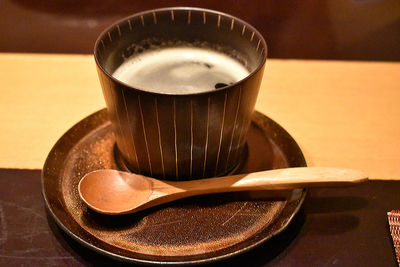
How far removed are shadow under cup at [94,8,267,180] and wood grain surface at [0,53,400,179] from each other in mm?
198

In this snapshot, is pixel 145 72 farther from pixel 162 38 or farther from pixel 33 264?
pixel 33 264

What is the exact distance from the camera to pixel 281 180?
623 mm

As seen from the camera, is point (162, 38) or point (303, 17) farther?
point (303, 17)

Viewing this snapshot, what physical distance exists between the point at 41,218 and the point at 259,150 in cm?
38

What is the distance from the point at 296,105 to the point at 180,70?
0.31 meters

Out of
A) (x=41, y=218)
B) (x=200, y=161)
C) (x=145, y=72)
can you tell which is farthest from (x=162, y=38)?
(x=41, y=218)

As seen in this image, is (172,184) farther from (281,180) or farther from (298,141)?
(298,141)

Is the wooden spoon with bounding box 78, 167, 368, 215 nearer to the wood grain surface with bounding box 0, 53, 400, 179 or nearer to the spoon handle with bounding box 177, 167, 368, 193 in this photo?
the spoon handle with bounding box 177, 167, 368, 193

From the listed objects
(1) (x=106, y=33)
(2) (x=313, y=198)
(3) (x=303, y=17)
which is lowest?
(2) (x=313, y=198)

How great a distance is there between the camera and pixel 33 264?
1.90 ft

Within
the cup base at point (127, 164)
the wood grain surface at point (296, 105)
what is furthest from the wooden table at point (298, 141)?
the cup base at point (127, 164)

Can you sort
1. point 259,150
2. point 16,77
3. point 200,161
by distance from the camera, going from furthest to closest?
1. point 16,77
2. point 259,150
3. point 200,161

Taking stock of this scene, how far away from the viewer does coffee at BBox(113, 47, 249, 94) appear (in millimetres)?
720

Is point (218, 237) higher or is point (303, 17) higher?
point (303, 17)
